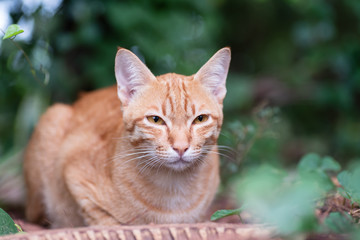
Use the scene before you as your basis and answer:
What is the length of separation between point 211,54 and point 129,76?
2.71 meters

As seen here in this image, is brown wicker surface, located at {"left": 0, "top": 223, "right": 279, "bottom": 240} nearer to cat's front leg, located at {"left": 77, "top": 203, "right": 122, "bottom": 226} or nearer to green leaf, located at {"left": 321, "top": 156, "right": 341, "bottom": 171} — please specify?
cat's front leg, located at {"left": 77, "top": 203, "right": 122, "bottom": 226}

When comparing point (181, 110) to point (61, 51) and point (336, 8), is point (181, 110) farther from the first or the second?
point (336, 8)

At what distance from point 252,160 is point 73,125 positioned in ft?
6.05

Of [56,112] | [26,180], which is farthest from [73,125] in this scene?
[26,180]

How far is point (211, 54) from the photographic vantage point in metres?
5.10

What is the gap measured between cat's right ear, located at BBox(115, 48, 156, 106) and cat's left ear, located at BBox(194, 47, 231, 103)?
34cm

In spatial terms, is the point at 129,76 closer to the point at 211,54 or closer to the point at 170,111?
the point at 170,111

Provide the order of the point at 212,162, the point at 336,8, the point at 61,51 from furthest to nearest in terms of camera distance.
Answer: the point at 336,8
the point at 61,51
the point at 212,162

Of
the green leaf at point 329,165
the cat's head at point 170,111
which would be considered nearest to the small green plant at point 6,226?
the cat's head at point 170,111

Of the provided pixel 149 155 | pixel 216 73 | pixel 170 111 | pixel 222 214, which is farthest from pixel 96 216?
pixel 216 73

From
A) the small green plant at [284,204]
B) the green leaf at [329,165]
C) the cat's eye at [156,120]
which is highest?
the small green plant at [284,204]

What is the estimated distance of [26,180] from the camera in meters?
3.38

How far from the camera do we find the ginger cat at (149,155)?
93.7 inches

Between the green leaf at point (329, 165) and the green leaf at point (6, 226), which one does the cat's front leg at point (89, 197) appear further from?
the green leaf at point (329, 165)
